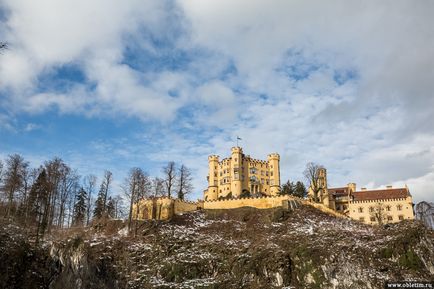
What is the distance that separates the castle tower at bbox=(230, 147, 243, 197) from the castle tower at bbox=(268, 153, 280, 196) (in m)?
7.15

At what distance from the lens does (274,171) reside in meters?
83.1

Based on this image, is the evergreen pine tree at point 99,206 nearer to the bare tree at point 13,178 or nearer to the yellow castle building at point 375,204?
the bare tree at point 13,178

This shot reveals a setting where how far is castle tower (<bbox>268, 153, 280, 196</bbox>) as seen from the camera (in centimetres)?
8156

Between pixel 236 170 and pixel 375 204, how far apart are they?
2749 cm

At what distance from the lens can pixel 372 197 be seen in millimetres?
76062

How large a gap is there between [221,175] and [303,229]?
101ft

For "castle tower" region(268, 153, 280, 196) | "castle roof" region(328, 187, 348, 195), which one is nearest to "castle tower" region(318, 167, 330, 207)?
"castle roof" region(328, 187, 348, 195)

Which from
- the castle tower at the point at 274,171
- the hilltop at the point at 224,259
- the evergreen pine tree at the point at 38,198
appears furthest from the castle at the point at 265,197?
the evergreen pine tree at the point at 38,198

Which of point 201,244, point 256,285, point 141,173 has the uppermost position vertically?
point 141,173

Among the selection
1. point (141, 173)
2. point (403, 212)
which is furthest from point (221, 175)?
point (403, 212)

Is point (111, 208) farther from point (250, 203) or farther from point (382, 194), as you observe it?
point (382, 194)

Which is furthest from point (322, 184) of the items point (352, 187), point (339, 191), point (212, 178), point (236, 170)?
point (212, 178)

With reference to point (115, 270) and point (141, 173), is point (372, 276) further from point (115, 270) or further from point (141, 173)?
point (141, 173)

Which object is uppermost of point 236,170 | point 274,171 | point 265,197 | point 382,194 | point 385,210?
point 274,171
